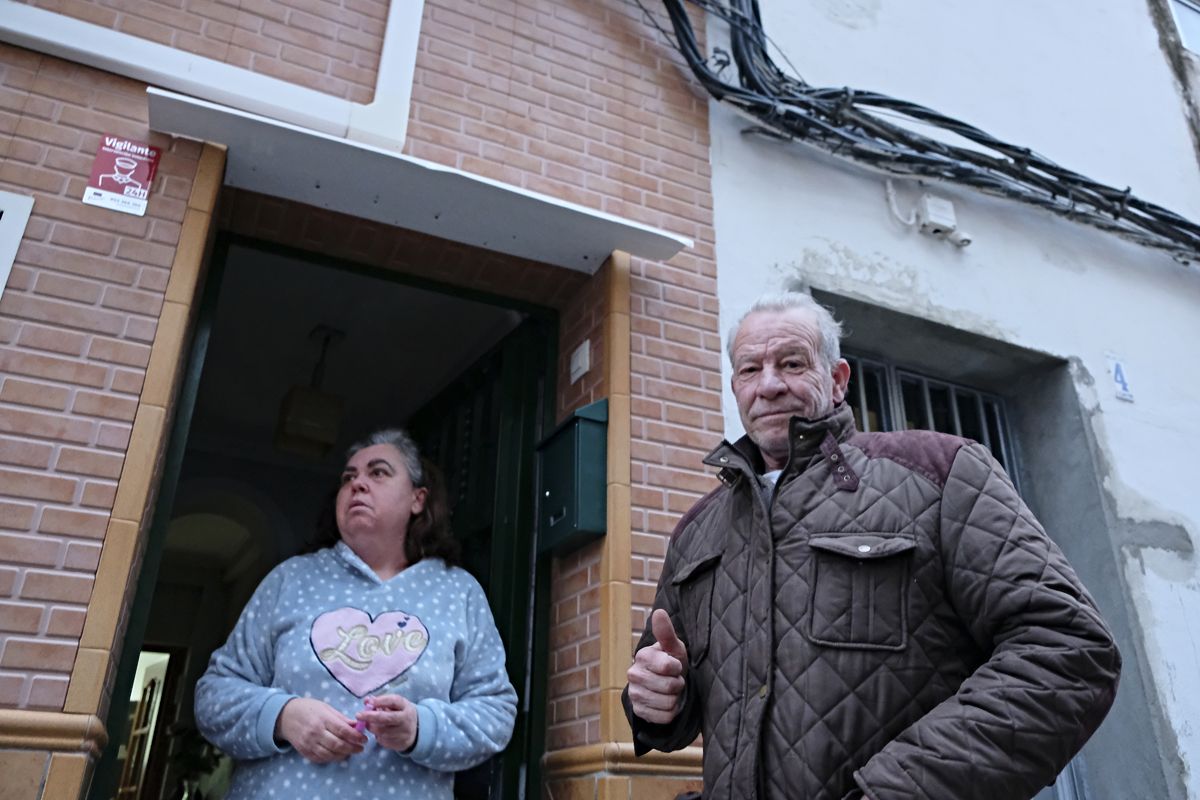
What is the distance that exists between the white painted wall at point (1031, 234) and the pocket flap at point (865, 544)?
1.36 m

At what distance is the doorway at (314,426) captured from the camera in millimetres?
2717

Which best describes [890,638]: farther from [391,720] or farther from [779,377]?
[391,720]

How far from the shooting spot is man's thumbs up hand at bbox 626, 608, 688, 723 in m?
1.60

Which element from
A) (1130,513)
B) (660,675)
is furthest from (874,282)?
Result: (660,675)

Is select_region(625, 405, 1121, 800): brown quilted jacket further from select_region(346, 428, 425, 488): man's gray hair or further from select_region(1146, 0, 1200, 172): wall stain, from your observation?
select_region(1146, 0, 1200, 172): wall stain

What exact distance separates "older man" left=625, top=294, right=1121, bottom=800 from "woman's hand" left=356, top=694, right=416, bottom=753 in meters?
0.53

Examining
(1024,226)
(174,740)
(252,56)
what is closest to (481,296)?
(252,56)

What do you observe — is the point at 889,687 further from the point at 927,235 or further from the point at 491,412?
the point at 927,235

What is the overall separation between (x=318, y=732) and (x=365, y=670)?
0.23 meters

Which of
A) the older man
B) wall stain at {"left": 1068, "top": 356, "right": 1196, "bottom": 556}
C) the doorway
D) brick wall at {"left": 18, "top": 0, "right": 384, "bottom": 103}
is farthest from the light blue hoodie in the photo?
wall stain at {"left": 1068, "top": 356, "right": 1196, "bottom": 556}

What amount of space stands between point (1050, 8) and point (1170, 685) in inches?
136

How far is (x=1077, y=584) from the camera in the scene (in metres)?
1.35

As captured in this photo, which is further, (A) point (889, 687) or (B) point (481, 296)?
(B) point (481, 296)

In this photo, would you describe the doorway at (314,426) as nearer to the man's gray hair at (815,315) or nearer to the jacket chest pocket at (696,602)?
the jacket chest pocket at (696,602)
